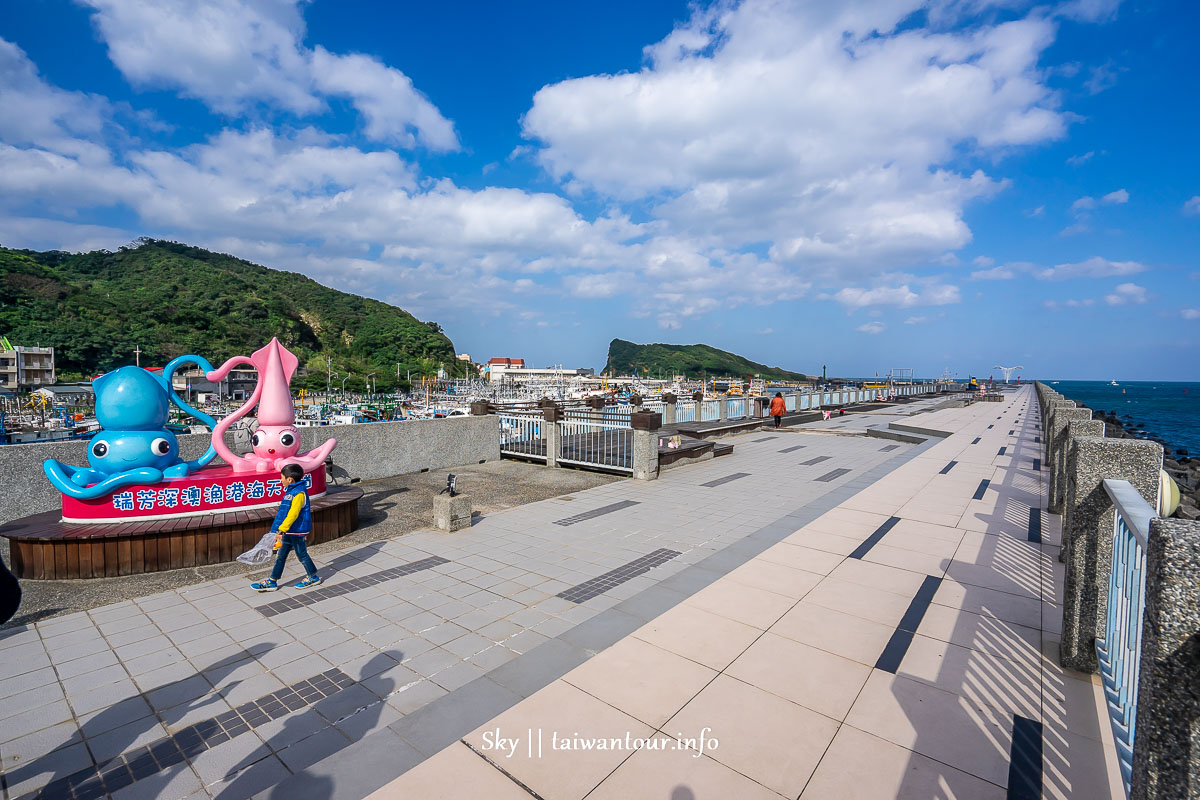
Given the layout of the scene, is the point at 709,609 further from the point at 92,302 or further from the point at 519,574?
the point at 92,302

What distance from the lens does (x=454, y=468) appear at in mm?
13836

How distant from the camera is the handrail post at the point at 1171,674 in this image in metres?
1.79

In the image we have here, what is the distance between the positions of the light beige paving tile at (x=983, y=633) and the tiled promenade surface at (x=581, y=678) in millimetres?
26

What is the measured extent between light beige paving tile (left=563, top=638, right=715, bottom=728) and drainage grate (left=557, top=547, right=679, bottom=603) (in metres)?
1.24

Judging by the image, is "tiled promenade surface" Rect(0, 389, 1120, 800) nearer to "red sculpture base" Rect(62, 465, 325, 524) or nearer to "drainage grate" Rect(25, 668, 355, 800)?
"drainage grate" Rect(25, 668, 355, 800)

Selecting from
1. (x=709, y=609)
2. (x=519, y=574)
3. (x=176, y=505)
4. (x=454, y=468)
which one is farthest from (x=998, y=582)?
(x=454, y=468)

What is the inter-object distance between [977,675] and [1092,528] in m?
1.47

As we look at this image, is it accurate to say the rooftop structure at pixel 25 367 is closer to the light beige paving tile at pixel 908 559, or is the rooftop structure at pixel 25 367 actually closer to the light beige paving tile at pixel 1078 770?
the light beige paving tile at pixel 908 559

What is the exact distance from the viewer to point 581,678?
4.24 m

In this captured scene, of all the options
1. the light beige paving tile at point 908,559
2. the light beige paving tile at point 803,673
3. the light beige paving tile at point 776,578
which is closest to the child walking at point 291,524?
the light beige paving tile at point 803,673

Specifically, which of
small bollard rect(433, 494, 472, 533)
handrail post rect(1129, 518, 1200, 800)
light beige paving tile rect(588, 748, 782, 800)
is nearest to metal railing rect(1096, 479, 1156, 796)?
handrail post rect(1129, 518, 1200, 800)

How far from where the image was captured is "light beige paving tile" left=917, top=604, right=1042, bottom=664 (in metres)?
4.64

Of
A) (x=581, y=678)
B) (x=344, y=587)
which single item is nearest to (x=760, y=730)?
(x=581, y=678)

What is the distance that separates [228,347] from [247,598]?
10671 centimetres
